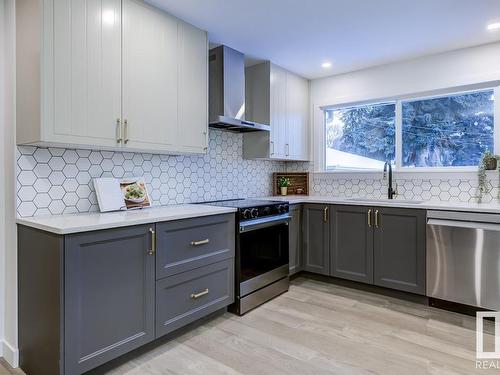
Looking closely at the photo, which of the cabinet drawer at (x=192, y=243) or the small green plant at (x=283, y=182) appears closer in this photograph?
the cabinet drawer at (x=192, y=243)

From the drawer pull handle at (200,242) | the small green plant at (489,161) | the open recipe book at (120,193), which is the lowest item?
the drawer pull handle at (200,242)

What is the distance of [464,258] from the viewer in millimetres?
2697

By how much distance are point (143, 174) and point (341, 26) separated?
82.0 inches

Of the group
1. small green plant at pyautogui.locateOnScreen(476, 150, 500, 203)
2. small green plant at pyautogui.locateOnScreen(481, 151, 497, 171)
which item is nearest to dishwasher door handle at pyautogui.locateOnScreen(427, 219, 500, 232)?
small green plant at pyautogui.locateOnScreen(476, 150, 500, 203)

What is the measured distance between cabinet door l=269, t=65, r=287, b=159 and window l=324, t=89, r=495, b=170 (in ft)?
2.49

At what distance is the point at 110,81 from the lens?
2.15m

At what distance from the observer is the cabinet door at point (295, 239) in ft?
11.6

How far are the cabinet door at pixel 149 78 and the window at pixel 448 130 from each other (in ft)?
8.61

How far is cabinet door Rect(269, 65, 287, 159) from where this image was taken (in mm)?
3676

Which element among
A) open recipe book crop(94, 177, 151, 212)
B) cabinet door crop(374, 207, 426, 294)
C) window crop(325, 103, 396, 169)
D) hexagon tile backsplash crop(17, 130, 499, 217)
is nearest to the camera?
hexagon tile backsplash crop(17, 130, 499, 217)

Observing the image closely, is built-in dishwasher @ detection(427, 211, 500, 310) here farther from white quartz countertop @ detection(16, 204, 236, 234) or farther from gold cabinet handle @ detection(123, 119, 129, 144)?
gold cabinet handle @ detection(123, 119, 129, 144)

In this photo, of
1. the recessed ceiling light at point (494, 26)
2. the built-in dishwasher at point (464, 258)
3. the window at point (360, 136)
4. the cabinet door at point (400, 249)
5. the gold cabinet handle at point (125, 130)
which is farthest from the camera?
the window at point (360, 136)

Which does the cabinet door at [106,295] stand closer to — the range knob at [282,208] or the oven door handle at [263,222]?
the oven door handle at [263,222]

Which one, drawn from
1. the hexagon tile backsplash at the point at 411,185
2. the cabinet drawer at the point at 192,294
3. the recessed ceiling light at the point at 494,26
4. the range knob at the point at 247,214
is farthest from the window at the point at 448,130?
the cabinet drawer at the point at 192,294
